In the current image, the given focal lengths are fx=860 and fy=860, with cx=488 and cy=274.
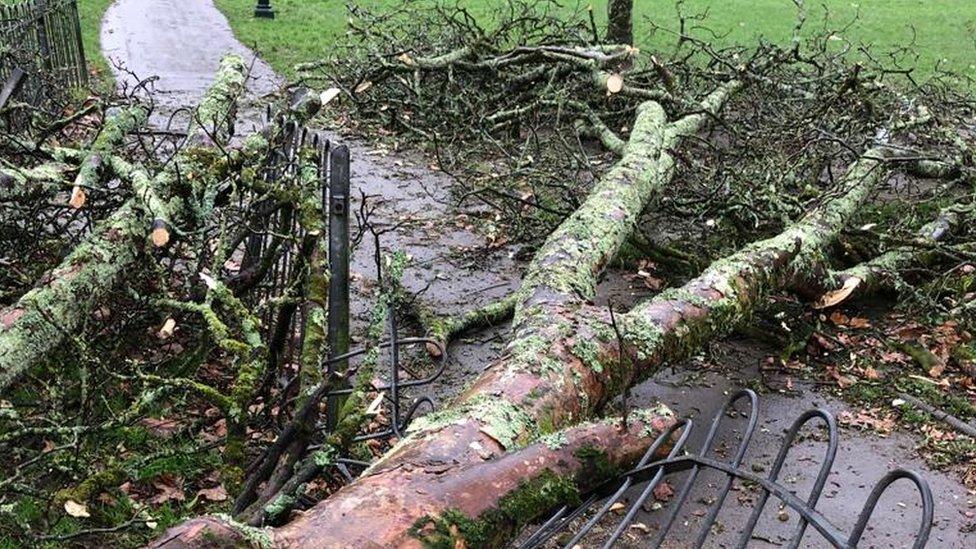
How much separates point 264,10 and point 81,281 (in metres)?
13.0

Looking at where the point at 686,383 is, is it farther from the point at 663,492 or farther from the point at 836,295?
the point at 836,295

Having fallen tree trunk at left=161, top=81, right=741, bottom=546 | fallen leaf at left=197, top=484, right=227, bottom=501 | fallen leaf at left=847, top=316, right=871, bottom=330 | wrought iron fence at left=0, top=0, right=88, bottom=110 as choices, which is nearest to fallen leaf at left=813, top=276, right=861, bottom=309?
fallen leaf at left=847, top=316, right=871, bottom=330

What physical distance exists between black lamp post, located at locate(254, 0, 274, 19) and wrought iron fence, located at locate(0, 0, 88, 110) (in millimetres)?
6192

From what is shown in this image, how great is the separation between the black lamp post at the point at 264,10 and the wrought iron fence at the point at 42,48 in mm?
6192

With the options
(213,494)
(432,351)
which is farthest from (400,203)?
(213,494)

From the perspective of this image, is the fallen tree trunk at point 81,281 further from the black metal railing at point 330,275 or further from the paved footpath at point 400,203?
the paved footpath at point 400,203

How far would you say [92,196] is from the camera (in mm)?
3979

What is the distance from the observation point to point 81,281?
3.32 metres

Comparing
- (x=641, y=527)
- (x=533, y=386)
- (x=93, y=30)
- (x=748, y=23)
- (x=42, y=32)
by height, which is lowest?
(x=641, y=527)

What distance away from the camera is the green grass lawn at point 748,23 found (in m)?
12.9

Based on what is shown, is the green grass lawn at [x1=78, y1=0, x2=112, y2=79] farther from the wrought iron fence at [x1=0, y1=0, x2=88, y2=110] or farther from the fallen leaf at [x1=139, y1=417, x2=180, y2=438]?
the fallen leaf at [x1=139, y1=417, x2=180, y2=438]

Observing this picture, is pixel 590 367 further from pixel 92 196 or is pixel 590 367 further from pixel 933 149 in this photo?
pixel 933 149

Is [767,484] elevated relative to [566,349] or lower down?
elevated

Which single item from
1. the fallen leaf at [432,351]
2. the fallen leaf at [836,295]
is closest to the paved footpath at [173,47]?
the fallen leaf at [432,351]
